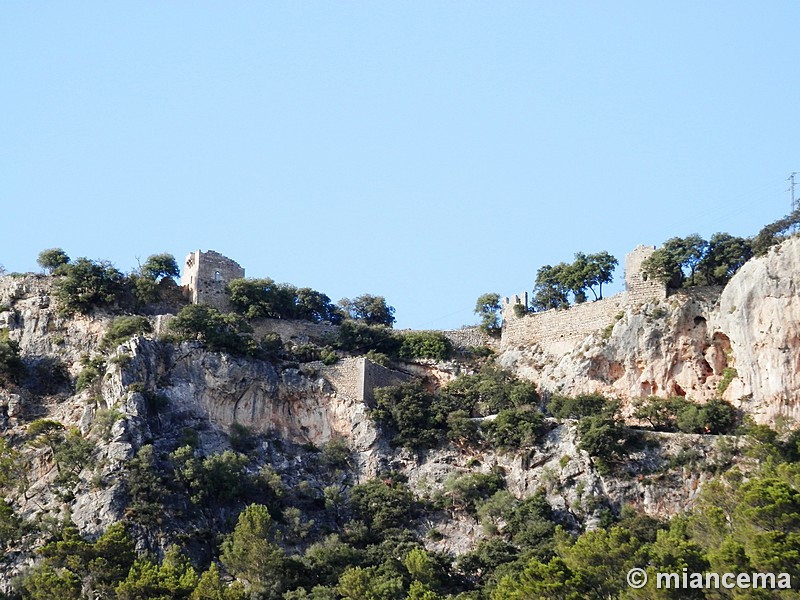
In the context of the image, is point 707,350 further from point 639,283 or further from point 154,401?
point 154,401

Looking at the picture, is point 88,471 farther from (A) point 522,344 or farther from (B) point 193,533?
(A) point 522,344

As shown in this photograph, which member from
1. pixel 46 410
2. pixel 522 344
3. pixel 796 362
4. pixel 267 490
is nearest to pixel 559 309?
pixel 522 344

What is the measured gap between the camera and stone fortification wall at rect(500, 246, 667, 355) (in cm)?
7425

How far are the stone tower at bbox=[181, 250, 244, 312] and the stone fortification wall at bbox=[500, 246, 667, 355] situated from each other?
42.1ft

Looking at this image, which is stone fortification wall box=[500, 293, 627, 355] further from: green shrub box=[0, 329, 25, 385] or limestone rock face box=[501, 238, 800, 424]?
green shrub box=[0, 329, 25, 385]

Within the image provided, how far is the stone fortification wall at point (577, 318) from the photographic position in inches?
2923

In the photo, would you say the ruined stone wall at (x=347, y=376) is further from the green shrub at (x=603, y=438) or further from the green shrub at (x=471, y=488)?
the green shrub at (x=603, y=438)

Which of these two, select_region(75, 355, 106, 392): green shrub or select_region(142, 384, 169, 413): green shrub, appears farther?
select_region(75, 355, 106, 392): green shrub

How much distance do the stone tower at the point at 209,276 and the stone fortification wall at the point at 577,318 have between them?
12.8 metres

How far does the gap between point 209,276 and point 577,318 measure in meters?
16.8

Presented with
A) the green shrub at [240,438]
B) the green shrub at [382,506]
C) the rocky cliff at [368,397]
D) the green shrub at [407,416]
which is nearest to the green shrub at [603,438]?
the rocky cliff at [368,397]

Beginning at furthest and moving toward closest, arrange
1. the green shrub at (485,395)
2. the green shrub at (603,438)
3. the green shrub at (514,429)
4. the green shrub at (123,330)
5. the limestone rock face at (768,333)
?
the green shrub at (485,395) → the green shrub at (123,330) → the green shrub at (514,429) → the limestone rock face at (768,333) → the green shrub at (603,438)

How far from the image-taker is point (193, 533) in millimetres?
63062

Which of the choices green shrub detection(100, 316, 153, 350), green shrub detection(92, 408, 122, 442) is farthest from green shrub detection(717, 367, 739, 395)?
green shrub detection(92, 408, 122, 442)
